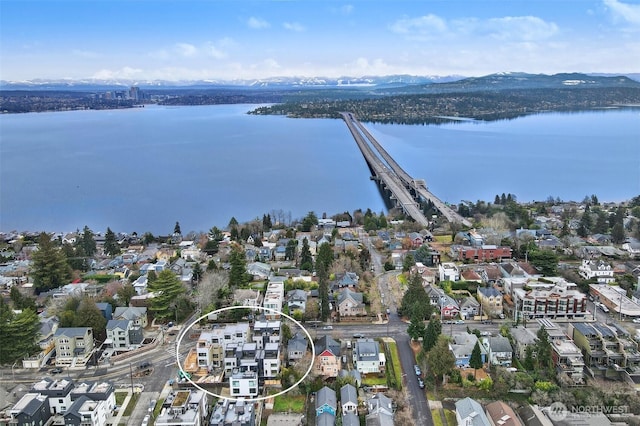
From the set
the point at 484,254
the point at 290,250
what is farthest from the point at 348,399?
the point at 484,254

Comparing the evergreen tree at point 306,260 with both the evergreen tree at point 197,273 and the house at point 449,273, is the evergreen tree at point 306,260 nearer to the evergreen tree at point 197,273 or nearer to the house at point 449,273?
the evergreen tree at point 197,273

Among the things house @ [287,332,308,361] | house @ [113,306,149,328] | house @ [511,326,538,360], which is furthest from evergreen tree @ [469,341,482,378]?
house @ [113,306,149,328]

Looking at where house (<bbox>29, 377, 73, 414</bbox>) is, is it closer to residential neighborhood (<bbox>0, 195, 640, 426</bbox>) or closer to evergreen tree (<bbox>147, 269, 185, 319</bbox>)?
residential neighborhood (<bbox>0, 195, 640, 426</bbox>)

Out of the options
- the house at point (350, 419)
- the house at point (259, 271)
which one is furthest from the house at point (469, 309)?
the house at point (259, 271)

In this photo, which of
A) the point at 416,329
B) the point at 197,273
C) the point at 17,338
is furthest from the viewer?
the point at 197,273

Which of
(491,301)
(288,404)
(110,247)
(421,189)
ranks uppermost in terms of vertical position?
(421,189)

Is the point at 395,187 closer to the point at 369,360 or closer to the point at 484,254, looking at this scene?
the point at 484,254

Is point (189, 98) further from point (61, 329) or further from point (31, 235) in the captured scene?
point (61, 329)
